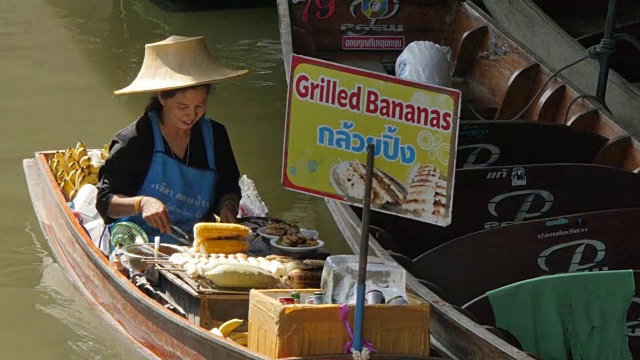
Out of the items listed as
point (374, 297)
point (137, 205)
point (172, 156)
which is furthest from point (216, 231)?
point (374, 297)

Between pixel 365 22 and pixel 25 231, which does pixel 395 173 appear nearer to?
pixel 25 231

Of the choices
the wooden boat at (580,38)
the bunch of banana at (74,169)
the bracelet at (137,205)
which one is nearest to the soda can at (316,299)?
the bracelet at (137,205)

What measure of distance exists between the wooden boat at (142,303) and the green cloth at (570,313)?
529mm

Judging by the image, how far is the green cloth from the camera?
13.8ft

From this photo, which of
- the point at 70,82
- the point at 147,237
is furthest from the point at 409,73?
the point at 70,82

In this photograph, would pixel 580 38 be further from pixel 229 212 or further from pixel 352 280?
pixel 352 280

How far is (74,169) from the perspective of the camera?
6043mm

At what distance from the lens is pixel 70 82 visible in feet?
31.4

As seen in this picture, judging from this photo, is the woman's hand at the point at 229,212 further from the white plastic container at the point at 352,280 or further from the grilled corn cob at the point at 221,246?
the white plastic container at the point at 352,280

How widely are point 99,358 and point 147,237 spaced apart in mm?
725

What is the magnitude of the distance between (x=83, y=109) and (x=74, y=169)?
9.67ft

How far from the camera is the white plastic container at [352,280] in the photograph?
397 cm

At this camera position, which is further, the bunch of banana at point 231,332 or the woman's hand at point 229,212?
the woman's hand at point 229,212

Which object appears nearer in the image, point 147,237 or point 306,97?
point 306,97
